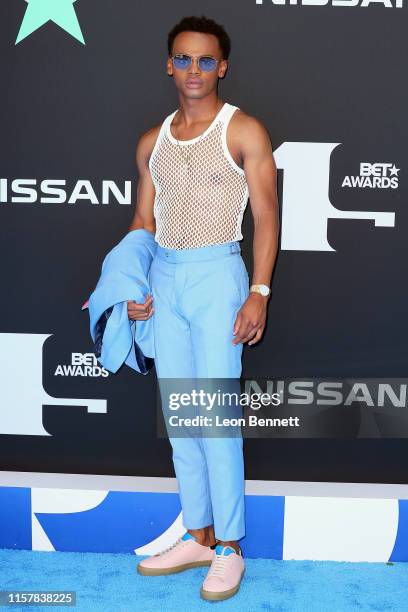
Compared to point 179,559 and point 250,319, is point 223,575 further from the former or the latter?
point 250,319

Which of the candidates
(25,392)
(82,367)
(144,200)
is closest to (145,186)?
(144,200)

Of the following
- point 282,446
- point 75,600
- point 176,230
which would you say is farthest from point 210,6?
point 75,600

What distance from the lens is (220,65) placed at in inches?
96.5

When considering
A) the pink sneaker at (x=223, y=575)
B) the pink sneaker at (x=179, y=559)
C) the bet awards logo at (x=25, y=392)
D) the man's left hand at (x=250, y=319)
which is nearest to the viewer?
the man's left hand at (x=250, y=319)

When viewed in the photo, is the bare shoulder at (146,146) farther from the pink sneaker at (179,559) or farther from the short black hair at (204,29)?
the pink sneaker at (179,559)

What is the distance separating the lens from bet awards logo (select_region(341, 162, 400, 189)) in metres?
2.85

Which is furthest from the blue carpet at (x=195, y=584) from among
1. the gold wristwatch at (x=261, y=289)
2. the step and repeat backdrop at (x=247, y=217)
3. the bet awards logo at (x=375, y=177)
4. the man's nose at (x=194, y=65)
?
the man's nose at (x=194, y=65)

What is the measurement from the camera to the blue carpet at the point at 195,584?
2469 mm

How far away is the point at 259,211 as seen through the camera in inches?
96.1

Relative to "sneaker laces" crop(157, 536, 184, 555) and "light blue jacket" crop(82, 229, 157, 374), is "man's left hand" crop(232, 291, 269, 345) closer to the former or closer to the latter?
"light blue jacket" crop(82, 229, 157, 374)

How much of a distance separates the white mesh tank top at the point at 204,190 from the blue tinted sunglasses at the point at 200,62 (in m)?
0.14

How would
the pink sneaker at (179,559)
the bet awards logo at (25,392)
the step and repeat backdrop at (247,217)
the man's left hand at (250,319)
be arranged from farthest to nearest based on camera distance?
the bet awards logo at (25,392), the step and repeat backdrop at (247,217), the pink sneaker at (179,559), the man's left hand at (250,319)

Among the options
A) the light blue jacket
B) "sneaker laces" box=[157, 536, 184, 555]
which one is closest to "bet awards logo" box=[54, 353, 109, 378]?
the light blue jacket

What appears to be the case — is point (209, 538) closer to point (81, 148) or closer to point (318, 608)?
point (318, 608)
